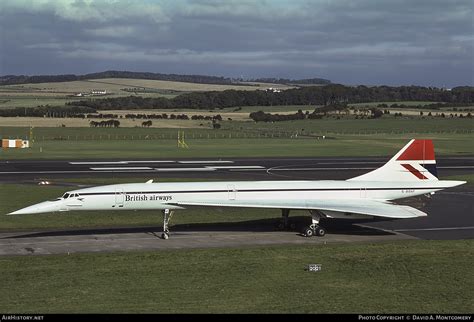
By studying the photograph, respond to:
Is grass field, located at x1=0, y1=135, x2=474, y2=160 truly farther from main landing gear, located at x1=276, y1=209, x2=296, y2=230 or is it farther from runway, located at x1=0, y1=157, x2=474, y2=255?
main landing gear, located at x1=276, y1=209, x2=296, y2=230

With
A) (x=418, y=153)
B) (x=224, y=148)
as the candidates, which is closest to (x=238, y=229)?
(x=418, y=153)

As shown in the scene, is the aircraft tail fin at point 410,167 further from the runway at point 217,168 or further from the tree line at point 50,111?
the tree line at point 50,111

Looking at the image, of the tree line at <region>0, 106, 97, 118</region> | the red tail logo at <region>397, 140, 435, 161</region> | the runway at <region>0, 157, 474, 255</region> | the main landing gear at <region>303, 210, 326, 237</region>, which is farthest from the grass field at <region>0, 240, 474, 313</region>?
the tree line at <region>0, 106, 97, 118</region>

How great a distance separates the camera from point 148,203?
36.0 metres

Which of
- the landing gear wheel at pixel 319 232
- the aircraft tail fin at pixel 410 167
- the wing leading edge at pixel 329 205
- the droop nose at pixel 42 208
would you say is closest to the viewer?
the droop nose at pixel 42 208

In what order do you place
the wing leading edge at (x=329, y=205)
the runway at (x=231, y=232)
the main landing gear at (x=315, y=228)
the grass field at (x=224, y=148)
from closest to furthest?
1. the runway at (x=231, y=232)
2. the wing leading edge at (x=329, y=205)
3. the main landing gear at (x=315, y=228)
4. the grass field at (x=224, y=148)

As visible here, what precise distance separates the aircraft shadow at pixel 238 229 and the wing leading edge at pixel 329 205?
64.2 inches

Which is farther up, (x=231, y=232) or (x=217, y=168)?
(x=217, y=168)

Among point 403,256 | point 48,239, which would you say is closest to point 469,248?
point 403,256

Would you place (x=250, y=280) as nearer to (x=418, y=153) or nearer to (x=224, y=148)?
(x=418, y=153)

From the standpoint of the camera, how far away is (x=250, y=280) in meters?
26.2

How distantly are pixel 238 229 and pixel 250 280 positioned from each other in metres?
12.6

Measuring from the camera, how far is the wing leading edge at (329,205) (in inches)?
1423

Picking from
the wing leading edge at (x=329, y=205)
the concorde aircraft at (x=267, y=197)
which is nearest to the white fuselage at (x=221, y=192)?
the concorde aircraft at (x=267, y=197)
